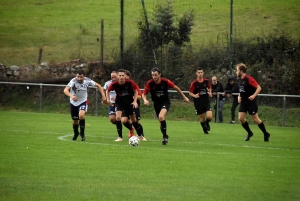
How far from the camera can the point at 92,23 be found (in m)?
46.9

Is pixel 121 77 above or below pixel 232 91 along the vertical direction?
above

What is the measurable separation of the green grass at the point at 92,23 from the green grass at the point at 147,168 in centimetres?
1580

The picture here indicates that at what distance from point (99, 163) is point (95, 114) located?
20.5 m

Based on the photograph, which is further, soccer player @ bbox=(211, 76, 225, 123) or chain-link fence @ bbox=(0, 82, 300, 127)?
soccer player @ bbox=(211, 76, 225, 123)

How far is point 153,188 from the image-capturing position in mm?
10484

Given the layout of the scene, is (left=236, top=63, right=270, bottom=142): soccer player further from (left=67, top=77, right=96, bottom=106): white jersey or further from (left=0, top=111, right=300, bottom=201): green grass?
(left=67, top=77, right=96, bottom=106): white jersey

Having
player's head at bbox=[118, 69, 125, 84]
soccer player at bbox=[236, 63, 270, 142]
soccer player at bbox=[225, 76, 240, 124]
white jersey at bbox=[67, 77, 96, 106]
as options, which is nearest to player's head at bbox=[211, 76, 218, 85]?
soccer player at bbox=[225, 76, 240, 124]

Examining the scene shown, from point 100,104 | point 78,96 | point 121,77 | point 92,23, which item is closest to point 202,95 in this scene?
point 78,96

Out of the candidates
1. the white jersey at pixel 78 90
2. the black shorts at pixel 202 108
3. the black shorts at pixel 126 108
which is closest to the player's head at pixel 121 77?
the black shorts at pixel 126 108

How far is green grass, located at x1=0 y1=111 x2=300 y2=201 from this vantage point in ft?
33.1

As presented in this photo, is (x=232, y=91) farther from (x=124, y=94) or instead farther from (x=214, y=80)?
(x=124, y=94)

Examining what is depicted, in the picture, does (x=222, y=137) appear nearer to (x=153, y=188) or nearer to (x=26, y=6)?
(x=153, y=188)

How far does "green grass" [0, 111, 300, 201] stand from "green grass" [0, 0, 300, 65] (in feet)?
51.8

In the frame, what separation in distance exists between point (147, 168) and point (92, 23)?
114 feet
